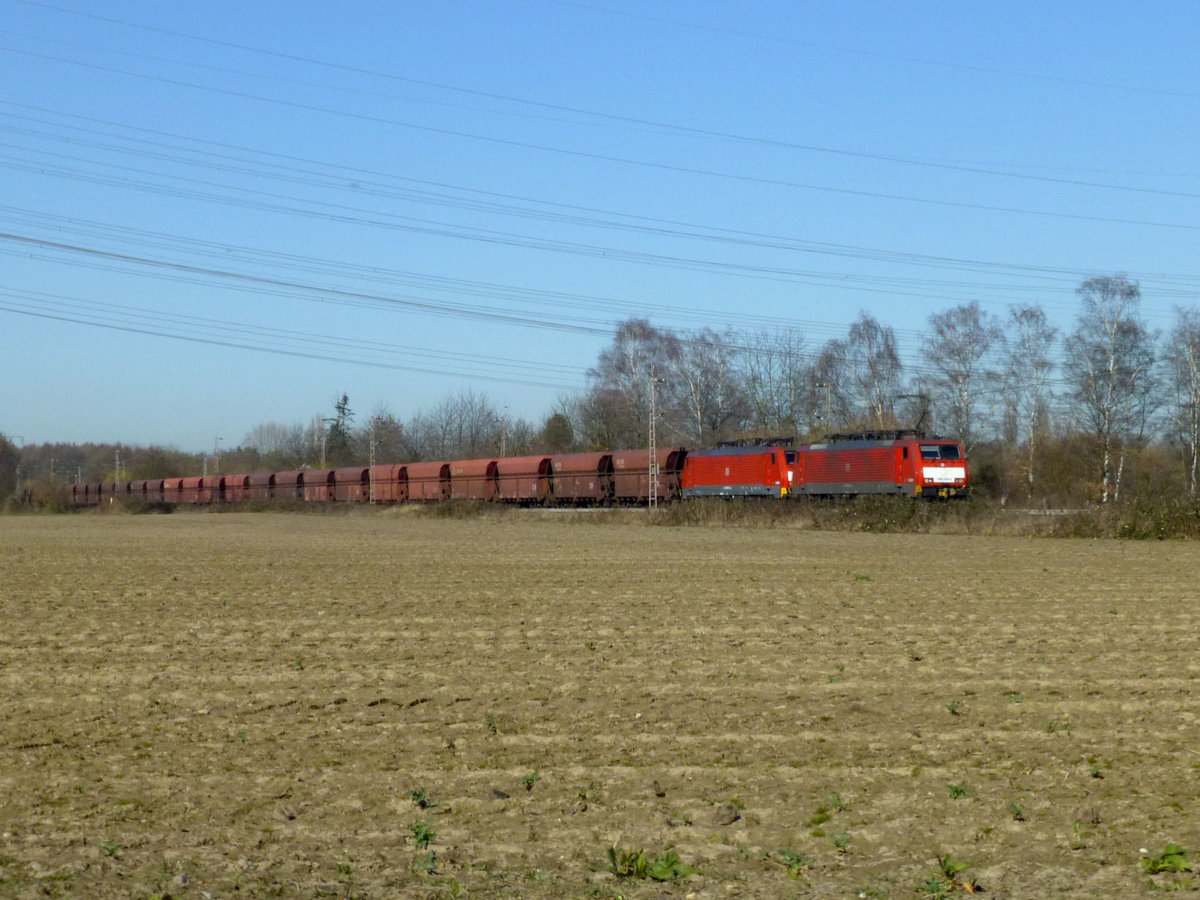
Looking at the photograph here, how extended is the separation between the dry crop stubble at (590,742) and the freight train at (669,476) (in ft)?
85.9

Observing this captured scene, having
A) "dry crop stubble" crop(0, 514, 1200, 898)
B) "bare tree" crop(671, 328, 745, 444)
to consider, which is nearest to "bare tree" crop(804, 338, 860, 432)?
"bare tree" crop(671, 328, 745, 444)

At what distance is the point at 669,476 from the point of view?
186 feet

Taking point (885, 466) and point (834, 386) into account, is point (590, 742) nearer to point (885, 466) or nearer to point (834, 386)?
point (885, 466)

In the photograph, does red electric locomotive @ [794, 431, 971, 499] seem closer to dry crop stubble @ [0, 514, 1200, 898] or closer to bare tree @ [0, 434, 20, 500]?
dry crop stubble @ [0, 514, 1200, 898]

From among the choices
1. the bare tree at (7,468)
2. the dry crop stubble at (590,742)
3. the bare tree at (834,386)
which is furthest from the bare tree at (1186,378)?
the bare tree at (7,468)

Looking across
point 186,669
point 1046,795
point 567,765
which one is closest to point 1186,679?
point 1046,795

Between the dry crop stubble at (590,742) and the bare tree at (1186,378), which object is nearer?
the dry crop stubble at (590,742)

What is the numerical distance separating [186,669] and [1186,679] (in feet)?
32.3

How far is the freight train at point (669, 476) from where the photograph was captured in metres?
46.7

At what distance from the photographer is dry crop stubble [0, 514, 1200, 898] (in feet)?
22.6

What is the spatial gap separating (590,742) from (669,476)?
47.3 m

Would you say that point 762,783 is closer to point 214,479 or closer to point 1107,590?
point 1107,590

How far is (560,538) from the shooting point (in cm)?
4094

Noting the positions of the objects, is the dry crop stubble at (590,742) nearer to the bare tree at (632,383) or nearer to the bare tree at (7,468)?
the bare tree at (632,383)
